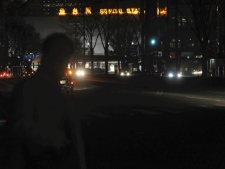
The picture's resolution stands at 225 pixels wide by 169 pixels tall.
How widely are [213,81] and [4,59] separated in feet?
196

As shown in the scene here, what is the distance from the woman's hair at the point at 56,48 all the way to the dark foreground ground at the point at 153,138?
6.22m

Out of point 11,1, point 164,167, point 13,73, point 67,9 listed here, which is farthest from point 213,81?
point 13,73

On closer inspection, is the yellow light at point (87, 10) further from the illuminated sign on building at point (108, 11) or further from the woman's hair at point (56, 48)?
the woman's hair at point (56, 48)

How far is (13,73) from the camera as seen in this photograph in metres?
107

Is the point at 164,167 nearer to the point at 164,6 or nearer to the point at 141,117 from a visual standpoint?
the point at 141,117

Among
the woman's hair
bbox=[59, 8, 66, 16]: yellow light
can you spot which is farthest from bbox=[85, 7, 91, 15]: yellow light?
the woman's hair

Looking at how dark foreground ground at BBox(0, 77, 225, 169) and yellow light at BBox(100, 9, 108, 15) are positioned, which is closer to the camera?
dark foreground ground at BBox(0, 77, 225, 169)

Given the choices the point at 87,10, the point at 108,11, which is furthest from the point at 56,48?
the point at 87,10

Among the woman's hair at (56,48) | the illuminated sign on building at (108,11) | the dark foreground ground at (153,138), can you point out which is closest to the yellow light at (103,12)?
the illuminated sign on building at (108,11)

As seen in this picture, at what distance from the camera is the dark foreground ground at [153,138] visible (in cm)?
1123

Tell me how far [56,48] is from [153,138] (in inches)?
414

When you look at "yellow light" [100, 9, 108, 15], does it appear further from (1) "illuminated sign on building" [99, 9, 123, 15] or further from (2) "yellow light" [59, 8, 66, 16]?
(2) "yellow light" [59, 8, 66, 16]

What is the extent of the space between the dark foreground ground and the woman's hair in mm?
6221

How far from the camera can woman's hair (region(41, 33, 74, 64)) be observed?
15.1 feet
